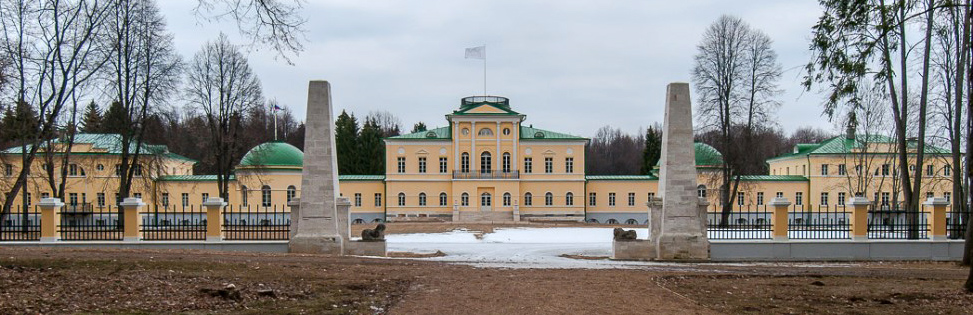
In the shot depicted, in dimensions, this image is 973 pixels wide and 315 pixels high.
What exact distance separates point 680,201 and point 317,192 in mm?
8902

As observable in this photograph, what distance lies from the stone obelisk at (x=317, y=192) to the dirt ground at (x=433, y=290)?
419 centimetres

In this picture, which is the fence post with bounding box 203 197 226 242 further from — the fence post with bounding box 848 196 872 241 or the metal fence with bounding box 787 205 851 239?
the fence post with bounding box 848 196 872 241

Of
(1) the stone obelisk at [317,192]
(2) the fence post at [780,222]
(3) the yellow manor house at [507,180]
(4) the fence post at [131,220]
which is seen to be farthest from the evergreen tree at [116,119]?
(3) the yellow manor house at [507,180]

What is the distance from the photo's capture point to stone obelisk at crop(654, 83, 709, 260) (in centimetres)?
1878

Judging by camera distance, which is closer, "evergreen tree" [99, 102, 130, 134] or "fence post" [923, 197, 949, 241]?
"fence post" [923, 197, 949, 241]

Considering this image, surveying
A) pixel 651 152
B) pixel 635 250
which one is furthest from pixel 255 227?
pixel 651 152

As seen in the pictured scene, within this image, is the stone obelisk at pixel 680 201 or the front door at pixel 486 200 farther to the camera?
the front door at pixel 486 200

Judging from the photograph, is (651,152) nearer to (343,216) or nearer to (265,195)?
(265,195)

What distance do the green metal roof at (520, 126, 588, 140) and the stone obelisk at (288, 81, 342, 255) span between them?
132 feet

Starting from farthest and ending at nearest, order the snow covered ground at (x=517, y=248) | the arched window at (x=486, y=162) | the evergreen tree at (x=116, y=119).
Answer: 1. the arched window at (x=486, y=162)
2. the evergreen tree at (x=116, y=119)
3. the snow covered ground at (x=517, y=248)

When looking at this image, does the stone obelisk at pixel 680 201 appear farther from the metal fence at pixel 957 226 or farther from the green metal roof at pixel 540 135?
the green metal roof at pixel 540 135

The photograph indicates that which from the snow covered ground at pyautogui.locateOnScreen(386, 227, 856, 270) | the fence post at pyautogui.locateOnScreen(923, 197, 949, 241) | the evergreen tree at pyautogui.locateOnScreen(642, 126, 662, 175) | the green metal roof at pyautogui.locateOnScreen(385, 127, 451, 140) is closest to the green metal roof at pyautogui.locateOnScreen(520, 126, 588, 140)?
the green metal roof at pyautogui.locateOnScreen(385, 127, 451, 140)

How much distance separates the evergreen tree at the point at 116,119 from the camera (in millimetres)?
28969

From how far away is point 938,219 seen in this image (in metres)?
19.7
